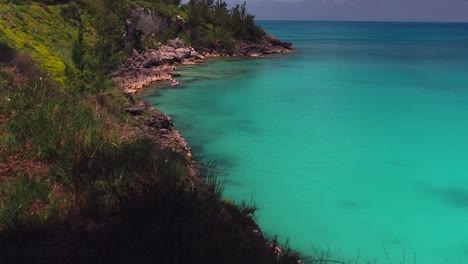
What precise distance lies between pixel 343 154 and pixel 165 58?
32.8 meters

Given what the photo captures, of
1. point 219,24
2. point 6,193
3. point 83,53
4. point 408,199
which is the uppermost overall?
point 219,24

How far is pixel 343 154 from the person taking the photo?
74.8 feet

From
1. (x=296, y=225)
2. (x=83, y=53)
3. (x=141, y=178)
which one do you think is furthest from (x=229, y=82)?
(x=141, y=178)

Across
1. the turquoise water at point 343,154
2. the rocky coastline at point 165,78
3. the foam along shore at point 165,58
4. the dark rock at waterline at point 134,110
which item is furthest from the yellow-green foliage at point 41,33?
the turquoise water at point 343,154

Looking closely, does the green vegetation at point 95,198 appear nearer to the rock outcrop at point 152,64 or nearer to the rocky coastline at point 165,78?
the rocky coastline at point 165,78

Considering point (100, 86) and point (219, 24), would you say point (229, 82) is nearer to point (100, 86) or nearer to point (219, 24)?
point (100, 86)

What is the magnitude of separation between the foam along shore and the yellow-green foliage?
172 inches

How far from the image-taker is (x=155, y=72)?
40.5 meters

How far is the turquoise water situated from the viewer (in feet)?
47.5

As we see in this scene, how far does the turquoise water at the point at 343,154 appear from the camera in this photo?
1447 cm

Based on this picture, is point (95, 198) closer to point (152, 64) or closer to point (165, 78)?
point (165, 78)

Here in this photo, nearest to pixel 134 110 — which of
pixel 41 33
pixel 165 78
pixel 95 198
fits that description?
pixel 95 198

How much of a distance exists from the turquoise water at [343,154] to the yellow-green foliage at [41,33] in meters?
7.62

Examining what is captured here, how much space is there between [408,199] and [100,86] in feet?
44.5
